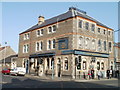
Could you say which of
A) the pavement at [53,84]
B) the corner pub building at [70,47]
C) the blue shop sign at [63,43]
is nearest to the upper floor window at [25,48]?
the corner pub building at [70,47]

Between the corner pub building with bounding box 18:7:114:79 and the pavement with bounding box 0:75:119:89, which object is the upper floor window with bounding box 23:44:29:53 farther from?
the pavement with bounding box 0:75:119:89

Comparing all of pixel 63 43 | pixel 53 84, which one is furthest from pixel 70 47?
pixel 53 84

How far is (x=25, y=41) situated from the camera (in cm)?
4075

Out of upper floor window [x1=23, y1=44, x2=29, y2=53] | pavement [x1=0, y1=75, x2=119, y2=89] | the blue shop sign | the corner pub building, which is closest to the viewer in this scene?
pavement [x1=0, y1=75, x2=119, y2=89]

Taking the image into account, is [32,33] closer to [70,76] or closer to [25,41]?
[25,41]

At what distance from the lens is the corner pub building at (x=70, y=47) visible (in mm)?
28750

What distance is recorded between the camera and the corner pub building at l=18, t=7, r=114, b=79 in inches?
1132

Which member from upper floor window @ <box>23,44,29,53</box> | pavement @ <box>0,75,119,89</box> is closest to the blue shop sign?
pavement @ <box>0,75,119,89</box>

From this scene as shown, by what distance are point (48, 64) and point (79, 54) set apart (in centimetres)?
735

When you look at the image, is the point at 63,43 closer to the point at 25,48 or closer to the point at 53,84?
the point at 53,84

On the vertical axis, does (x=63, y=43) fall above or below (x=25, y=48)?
above

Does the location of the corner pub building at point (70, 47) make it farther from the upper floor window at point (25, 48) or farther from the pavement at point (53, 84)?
the pavement at point (53, 84)

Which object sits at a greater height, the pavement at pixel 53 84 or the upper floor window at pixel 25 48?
the upper floor window at pixel 25 48

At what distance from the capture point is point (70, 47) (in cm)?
2867
